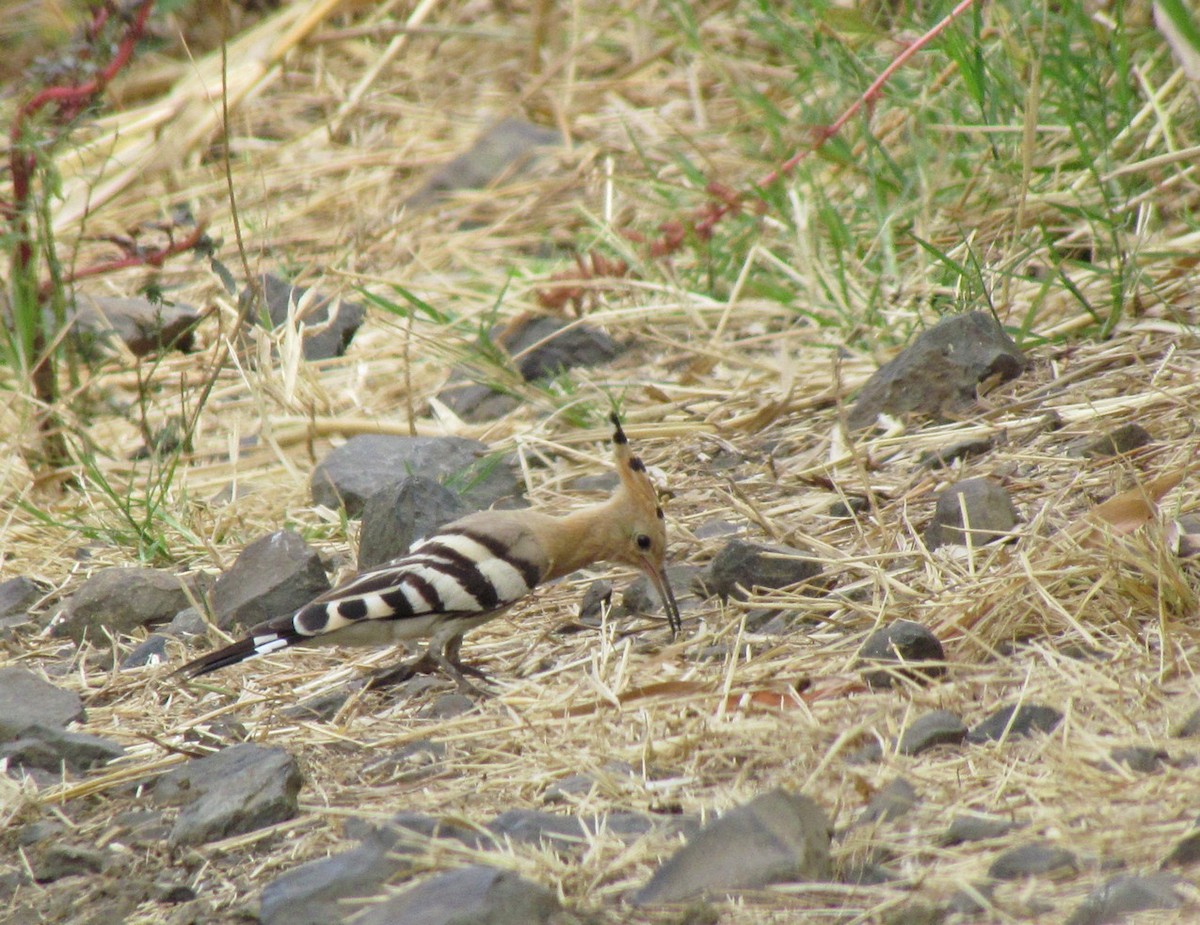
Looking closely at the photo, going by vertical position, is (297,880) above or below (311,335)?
below

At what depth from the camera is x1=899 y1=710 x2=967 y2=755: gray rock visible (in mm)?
2492

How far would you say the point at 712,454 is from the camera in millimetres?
4270

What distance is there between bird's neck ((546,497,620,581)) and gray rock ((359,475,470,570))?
0.36 meters

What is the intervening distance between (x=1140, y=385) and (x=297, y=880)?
8.14 ft

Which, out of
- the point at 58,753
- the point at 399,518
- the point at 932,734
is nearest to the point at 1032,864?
the point at 932,734

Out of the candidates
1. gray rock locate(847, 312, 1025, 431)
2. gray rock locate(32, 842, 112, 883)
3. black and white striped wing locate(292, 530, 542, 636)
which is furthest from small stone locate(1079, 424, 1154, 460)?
gray rock locate(32, 842, 112, 883)

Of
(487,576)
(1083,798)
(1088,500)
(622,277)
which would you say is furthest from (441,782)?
(622,277)

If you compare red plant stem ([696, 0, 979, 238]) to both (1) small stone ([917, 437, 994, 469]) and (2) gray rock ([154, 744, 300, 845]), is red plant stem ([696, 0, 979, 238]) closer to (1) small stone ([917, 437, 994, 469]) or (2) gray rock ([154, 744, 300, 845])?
(1) small stone ([917, 437, 994, 469])

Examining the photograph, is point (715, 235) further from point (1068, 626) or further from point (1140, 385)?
point (1068, 626)

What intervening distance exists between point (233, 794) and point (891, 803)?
1.16 metres

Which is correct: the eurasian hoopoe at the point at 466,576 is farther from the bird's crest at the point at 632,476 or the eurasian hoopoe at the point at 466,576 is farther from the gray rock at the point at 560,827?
the gray rock at the point at 560,827

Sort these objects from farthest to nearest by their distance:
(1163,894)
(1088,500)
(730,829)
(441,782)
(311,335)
→ (311,335)
(1088,500)
(441,782)
(730,829)
(1163,894)

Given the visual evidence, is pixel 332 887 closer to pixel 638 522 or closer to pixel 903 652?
pixel 903 652

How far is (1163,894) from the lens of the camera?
73.4 inches
